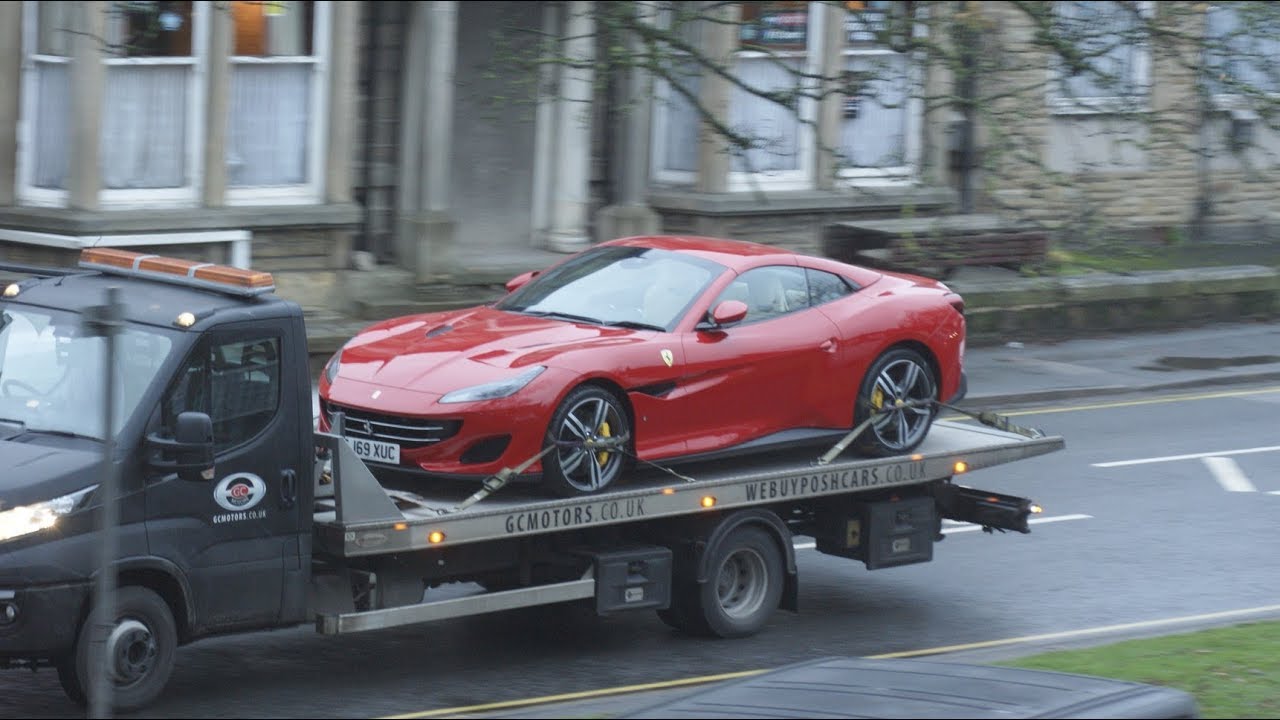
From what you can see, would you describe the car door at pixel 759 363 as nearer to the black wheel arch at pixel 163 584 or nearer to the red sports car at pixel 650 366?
the red sports car at pixel 650 366

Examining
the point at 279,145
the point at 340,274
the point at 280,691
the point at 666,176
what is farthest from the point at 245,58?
the point at 280,691

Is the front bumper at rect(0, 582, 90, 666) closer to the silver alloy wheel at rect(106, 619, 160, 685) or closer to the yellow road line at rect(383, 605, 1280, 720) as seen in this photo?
the silver alloy wheel at rect(106, 619, 160, 685)

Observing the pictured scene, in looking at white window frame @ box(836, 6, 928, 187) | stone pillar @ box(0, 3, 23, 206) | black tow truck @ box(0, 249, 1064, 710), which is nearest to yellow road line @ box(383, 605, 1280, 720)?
black tow truck @ box(0, 249, 1064, 710)

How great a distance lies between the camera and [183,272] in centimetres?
935

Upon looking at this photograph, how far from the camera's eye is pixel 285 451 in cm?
911

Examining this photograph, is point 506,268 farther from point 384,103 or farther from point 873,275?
point 873,275

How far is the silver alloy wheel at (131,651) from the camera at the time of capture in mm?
8461

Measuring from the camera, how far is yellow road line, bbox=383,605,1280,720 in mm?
9359

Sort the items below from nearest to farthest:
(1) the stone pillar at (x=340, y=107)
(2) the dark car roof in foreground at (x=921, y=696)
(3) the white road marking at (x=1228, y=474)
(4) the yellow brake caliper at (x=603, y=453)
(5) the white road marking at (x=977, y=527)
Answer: (2) the dark car roof in foreground at (x=921, y=696) → (4) the yellow brake caliper at (x=603, y=453) → (5) the white road marking at (x=977, y=527) → (3) the white road marking at (x=1228, y=474) → (1) the stone pillar at (x=340, y=107)

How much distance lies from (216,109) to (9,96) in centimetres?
195

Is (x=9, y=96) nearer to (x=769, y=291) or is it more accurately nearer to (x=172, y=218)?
(x=172, y=218)

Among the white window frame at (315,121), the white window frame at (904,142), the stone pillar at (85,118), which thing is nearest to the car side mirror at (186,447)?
the stone pillar at (85,118)

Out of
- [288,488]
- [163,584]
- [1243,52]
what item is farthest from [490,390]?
[1243,52]

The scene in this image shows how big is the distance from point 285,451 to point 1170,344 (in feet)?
52.8
